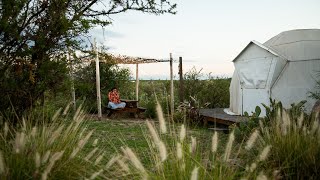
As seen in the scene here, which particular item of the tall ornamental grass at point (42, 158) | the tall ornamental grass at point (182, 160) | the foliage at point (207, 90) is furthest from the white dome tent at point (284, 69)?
the tall ornamental grass at point (42, 158)

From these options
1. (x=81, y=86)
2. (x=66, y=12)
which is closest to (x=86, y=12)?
(x=66, y=12)

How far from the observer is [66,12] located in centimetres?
501

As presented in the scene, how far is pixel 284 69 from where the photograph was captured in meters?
11.7

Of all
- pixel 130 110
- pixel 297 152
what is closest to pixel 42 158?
pixel 297 152

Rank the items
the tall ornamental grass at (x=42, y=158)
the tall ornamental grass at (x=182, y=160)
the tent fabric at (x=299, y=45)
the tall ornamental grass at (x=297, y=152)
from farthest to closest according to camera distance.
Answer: the tent fabric at (x=299, y=45) < the tall ornamental grass at (x=297, y=152) < the tall ornamental grass at (x=42, y=158) < the tall ornamental grass at (x=182, y=160)

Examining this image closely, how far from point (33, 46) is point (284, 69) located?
30.2 feet

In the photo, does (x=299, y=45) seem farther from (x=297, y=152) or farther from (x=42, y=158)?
(x=42, y=158)

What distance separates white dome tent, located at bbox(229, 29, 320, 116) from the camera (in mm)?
11461

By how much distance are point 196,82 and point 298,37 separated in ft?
19.7

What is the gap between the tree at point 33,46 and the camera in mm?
4223

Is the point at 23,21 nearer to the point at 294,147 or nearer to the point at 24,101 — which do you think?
the point at 24,101

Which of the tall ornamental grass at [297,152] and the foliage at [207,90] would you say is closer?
the tall ornamental grass at [297,152]

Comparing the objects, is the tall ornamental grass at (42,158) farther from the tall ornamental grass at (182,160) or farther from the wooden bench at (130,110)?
the wooden bench at (130,110)

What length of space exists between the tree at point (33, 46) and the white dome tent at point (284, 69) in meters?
8.23
